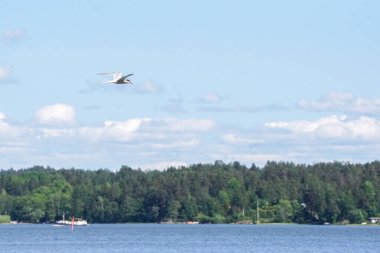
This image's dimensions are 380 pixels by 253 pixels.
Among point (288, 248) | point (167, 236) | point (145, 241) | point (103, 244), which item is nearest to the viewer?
point (288, 248)

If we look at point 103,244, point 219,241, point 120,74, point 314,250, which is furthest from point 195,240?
point 120,74

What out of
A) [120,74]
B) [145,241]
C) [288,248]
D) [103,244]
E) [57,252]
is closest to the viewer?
[120,74]

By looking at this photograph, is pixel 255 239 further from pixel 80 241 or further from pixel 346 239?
pixel 80 241

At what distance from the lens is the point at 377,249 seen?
463 feet

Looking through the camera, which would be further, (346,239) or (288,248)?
(346,239)

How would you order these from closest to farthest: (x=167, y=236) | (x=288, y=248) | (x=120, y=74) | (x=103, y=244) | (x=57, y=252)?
(x=120, y=74), (x=57, y=252), (x=288, y=248), (x=103, y=244), (x=167, y=236)

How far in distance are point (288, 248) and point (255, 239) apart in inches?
1093

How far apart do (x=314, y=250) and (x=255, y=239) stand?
3153 cm

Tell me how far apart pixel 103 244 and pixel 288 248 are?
23.4m

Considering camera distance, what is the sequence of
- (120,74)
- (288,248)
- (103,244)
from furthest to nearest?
(103,244) < (288,248) < (120,74)

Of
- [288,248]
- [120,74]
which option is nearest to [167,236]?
[288,248]

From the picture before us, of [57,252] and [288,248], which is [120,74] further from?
[288,248]

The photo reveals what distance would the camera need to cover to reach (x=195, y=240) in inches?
6516

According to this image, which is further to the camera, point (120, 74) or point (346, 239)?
point (346, 239)
